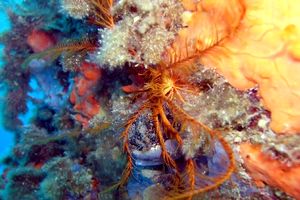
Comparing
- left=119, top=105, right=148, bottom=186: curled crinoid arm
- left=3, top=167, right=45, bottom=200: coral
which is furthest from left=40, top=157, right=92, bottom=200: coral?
left=119, top=105, right=148, bottom=186: curled crinoid arm

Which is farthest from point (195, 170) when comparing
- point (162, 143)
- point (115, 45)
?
point (115, 45)

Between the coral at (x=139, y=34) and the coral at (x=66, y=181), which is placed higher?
the coral at (x=139, y=34)

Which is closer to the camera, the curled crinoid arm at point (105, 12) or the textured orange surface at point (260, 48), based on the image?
the textured orange surface at point (260, 48)

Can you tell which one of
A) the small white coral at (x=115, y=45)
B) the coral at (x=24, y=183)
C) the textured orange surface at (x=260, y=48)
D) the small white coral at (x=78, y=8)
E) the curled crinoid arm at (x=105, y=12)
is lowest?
the coral at (x=24, y=183)

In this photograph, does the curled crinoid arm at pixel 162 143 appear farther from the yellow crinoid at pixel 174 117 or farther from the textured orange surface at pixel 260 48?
the textured orange surface at pixel 260 48

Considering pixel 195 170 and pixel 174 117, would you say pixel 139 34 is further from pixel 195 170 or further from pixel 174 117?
pixel 195 170

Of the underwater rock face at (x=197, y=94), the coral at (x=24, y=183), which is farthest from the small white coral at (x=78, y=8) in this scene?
the coral at (x=24, y=183)

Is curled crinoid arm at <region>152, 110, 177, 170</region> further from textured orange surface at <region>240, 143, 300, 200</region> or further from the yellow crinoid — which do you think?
textured orange surface at <region>240, 143, 300, 200</region>
